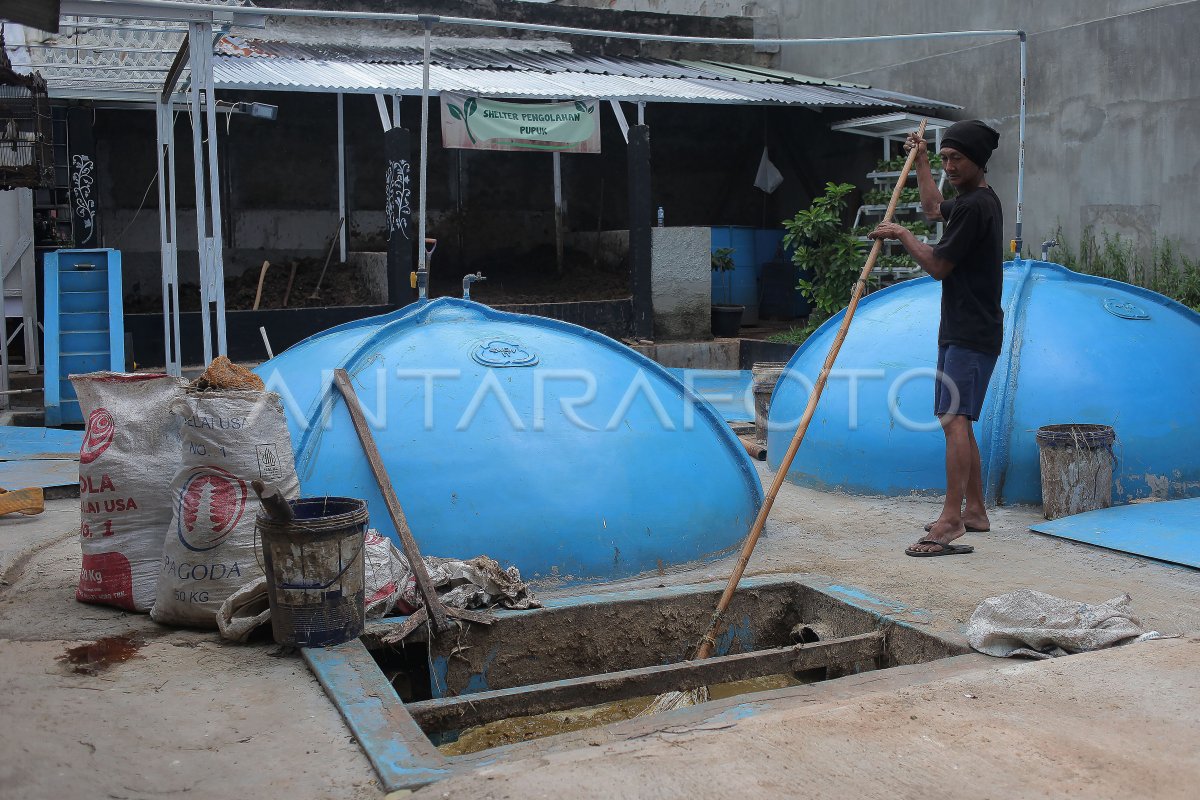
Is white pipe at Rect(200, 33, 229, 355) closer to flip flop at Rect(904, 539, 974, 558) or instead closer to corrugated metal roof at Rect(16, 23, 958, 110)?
corrugated metal roof at Rect(16, 23, 958, 110)

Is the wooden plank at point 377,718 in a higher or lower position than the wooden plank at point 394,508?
lower

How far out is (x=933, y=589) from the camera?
463cm

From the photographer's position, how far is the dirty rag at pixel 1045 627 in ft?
12.4

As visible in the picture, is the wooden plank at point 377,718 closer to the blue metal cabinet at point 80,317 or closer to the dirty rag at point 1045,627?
the dirty rag at point 1045,627

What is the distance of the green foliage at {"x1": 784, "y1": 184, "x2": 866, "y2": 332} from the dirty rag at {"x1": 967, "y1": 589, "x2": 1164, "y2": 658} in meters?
10.2

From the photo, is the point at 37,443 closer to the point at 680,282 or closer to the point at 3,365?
the point at 3,365

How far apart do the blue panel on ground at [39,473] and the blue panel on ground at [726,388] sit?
5196 mm

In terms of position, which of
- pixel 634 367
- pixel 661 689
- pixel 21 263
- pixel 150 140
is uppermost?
pixel 150 140

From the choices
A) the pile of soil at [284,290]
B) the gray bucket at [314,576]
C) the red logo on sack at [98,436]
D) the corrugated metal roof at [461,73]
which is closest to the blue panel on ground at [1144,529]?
the gray bucket at [314,576]

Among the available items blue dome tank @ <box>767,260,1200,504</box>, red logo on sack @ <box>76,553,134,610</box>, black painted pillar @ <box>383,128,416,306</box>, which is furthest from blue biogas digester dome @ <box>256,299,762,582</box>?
black painted pillar @ <box>383,128,416,306</box>

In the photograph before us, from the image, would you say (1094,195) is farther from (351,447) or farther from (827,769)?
(827,769)

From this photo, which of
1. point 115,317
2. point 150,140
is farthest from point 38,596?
point 150,140

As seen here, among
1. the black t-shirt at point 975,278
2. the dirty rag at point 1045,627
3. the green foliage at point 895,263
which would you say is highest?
the green foliage at point 895,263

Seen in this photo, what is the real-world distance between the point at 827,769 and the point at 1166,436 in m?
4.30
